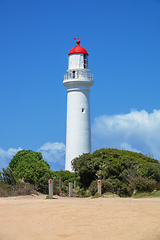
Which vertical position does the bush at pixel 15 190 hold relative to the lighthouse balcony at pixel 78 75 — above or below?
below

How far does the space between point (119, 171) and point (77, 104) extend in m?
14.1

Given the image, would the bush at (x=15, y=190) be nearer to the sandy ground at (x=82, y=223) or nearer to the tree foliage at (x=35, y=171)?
the tree foliage at (x=35, y=171)

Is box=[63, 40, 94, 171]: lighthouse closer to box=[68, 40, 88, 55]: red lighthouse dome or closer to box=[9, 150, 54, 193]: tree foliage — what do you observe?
box=[68, 40, 88, 55]: red lighthouse dome

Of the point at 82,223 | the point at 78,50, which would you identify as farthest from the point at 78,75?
the point at 82,223

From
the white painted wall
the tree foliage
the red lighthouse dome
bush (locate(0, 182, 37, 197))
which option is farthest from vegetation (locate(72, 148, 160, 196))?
the red lighthouse dome

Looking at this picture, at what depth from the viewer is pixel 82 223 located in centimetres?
1118

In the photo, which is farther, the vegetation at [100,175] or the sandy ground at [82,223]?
the vegetation at [100,175]

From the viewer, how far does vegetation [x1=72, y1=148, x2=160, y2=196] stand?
2259 cm

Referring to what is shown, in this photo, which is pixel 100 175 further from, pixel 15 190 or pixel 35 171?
pixel 15 190

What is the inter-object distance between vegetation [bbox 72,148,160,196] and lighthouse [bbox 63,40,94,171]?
28.5ft

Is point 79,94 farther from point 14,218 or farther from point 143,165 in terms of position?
point 14,218

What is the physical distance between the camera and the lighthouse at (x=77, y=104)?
38.8 metres

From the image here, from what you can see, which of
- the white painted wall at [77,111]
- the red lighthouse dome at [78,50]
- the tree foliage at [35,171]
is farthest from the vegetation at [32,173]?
the red lighthouse dome at [78,50]

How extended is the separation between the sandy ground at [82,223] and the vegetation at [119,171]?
8.46m
